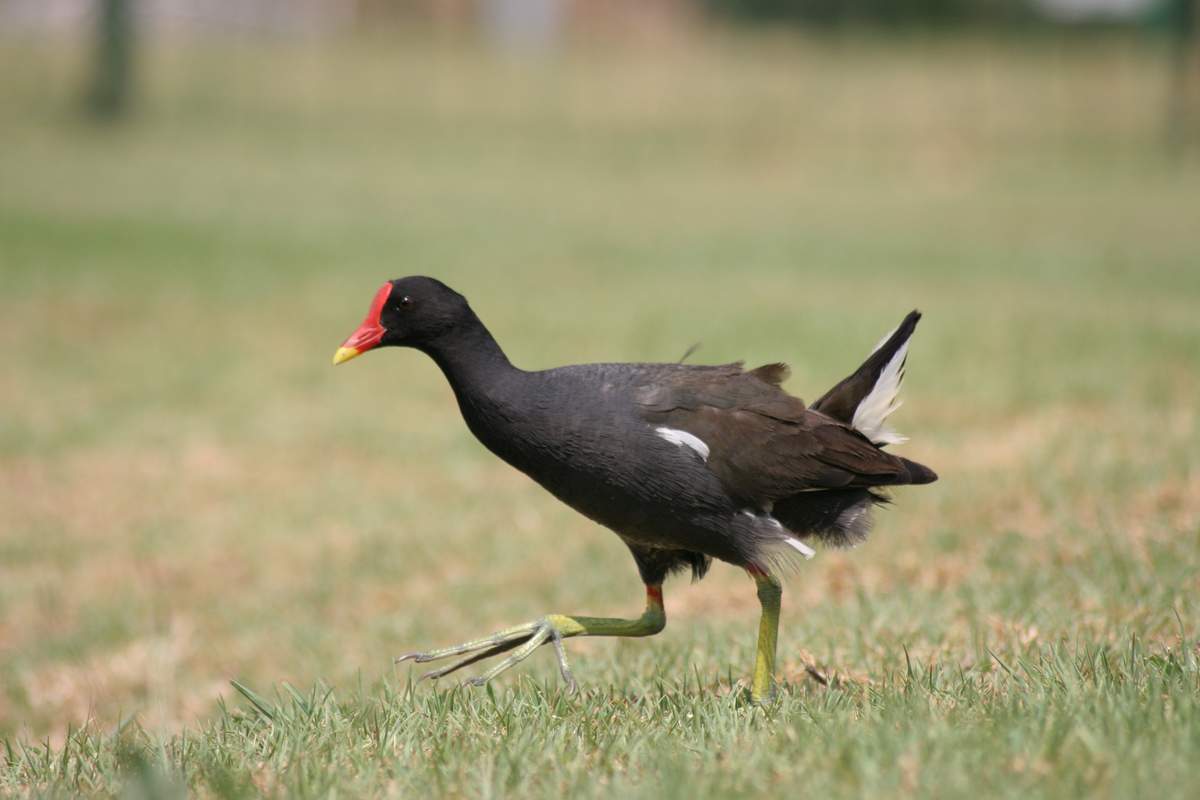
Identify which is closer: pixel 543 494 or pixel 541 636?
pixel 541 636

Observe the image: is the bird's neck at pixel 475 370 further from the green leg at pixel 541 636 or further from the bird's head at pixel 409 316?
the green leg at pixel 541 636

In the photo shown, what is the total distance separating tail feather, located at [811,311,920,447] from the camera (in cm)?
455

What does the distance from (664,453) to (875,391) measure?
87 cm

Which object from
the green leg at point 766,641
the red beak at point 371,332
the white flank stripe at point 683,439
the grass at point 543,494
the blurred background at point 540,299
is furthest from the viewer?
the blurred background at point 540,299

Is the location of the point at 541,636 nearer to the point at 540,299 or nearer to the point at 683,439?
the point at 683,439

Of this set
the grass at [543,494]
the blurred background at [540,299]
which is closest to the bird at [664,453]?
the grass at [543,494]

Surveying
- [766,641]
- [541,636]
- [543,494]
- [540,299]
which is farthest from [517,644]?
[540,299]

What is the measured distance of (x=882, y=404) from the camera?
4.62 metres

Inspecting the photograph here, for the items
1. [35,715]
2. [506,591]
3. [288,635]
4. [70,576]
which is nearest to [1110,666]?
[506,591]

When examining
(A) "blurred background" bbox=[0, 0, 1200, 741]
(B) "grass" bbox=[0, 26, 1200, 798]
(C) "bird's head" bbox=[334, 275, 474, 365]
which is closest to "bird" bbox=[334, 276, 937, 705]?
(C) "bird's head" bbox=[334, 275, 474, 365]

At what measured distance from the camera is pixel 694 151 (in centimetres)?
2688

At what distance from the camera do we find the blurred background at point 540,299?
6496 millimetres

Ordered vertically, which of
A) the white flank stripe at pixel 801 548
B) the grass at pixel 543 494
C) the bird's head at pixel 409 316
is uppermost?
the bird's head at pixel 409 316

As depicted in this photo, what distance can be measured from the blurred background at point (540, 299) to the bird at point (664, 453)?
16.6 inches
